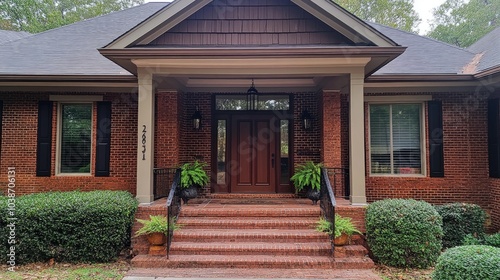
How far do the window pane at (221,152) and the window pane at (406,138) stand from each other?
4300mm

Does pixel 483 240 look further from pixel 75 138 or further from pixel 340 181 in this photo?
pixel 75 138

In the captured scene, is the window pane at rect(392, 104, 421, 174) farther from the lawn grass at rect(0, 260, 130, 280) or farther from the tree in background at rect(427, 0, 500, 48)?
the tree in background at rect(427, 0, 500, 48)

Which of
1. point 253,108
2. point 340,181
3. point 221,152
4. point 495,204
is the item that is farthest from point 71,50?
point 495,204

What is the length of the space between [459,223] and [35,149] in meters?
9.69

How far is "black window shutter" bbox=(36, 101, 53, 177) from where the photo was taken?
24.5 feet

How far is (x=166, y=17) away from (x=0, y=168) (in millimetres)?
5582

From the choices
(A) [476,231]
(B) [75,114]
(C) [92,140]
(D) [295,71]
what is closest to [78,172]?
(C) [92,140]

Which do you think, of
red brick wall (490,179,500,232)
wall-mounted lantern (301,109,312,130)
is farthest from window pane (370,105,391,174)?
red brick wall (490,179,500,232)

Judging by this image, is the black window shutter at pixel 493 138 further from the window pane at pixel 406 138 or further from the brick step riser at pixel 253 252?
the brick step riser at pixel 253 252

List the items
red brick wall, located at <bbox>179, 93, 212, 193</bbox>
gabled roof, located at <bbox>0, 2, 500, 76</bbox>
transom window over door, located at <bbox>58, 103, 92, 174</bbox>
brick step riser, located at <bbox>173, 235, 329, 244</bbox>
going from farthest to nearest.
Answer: red brick wall, located at <bbox>179, 93, 212, 193</bbox> < transom window over door, located at <bbox>58, 103, 92, 174</bbox> < gabled roof, located at <bbox>0, 2, 500, 76</bbox> < brick step riser, located at <bbox>173, 235, 329, 244</bbox>

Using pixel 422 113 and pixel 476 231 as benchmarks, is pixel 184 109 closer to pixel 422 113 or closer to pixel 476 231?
pixel 422 113

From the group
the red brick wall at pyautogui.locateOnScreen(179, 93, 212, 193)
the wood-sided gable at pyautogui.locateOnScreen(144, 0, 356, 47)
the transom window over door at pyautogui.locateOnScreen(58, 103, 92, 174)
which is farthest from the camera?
the red brick wall at pyautogui.locateOnScreen(179, 93, 212, 193)

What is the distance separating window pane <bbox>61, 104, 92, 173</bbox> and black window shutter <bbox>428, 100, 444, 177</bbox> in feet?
27.5

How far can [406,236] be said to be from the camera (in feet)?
16.3
